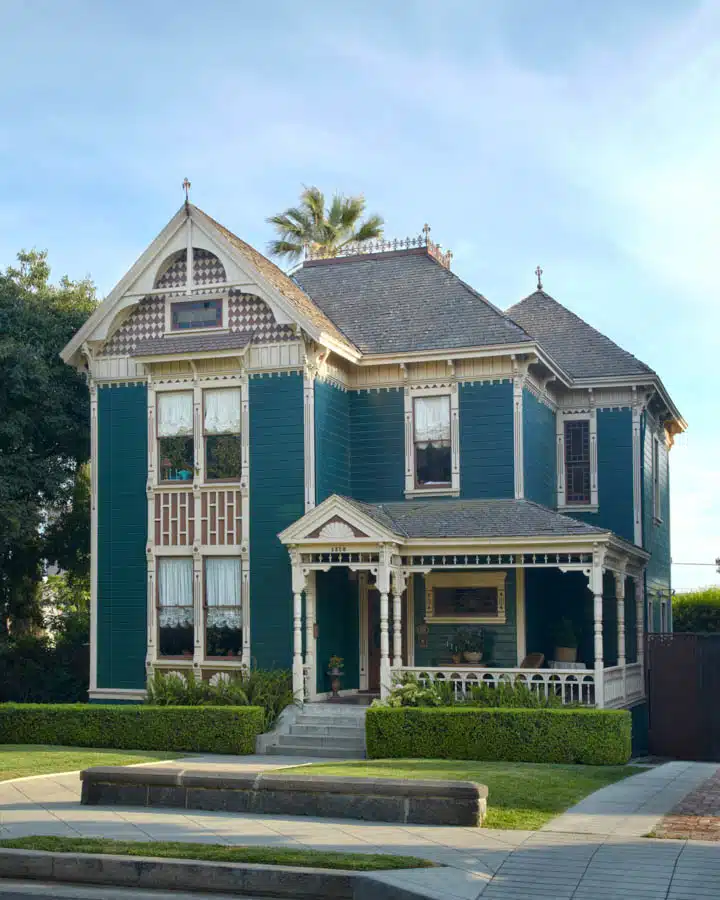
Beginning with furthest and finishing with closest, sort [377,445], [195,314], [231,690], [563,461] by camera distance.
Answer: [563,461]
[377,445]
[195,314]
[231,690]

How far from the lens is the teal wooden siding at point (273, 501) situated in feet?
76.8

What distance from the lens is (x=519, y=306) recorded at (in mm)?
31297

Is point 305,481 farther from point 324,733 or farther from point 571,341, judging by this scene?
point 571,341

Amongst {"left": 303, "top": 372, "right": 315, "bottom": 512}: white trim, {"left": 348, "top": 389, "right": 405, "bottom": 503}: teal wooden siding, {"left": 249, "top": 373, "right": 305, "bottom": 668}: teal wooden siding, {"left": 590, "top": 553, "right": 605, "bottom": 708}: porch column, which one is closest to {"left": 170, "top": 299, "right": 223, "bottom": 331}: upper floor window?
{"left": 249, "top": 373, "right": 305, "bottom": 668}: teal wooden siding

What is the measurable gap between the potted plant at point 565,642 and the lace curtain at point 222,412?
7546mm

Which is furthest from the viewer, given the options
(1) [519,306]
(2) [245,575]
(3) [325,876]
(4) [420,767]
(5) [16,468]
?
(1) [519,306]

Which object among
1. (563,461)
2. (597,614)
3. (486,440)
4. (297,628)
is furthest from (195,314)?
(597,614)

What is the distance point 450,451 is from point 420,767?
832 centimetres

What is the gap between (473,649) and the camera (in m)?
23.4

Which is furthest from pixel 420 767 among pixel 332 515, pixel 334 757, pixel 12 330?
pixel 12 330

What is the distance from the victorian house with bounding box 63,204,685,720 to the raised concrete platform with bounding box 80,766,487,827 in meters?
7.94

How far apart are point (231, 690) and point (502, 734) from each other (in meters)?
5.23

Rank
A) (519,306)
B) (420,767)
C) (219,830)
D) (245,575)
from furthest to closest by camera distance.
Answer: (519,306)
(245,575)
(420,767)
(219,830)

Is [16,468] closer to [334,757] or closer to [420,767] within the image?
[334,757]
